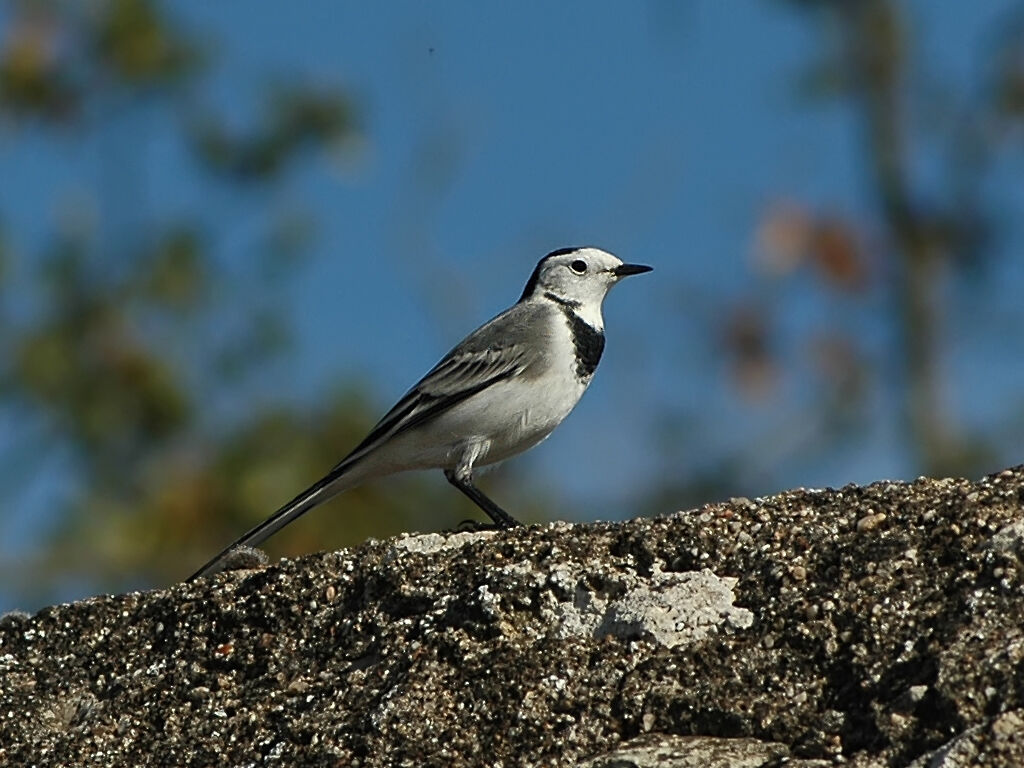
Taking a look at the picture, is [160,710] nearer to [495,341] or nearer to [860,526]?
[860,526]

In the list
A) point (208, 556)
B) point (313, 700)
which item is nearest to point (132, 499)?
point (208, 556)

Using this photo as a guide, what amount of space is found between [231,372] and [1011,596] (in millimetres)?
9612

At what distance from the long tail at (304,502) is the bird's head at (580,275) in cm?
177

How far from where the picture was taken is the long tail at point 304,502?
7.25 metres

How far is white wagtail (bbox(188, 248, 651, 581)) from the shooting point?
26.7 feet

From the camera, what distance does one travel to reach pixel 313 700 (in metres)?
4.41

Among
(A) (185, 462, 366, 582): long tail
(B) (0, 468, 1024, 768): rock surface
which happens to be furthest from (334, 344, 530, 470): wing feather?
(B) (0, 468, 1024, 768): rock surface

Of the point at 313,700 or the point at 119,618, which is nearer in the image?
the point at 313,700

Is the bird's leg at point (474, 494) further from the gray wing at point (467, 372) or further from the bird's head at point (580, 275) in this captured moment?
the bird's head at point (580, 275)

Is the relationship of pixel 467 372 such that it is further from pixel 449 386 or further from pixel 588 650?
pixel 588 650

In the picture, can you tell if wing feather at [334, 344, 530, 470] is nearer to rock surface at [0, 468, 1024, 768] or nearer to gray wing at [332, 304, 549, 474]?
gray wing at [332, 304, 549, 474]

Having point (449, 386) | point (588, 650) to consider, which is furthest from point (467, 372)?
point (588, 650)

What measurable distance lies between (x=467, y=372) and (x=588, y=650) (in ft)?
13.9

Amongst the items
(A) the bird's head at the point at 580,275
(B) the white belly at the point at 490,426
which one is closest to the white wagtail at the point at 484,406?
(B) the white belly at the point at 490,426
